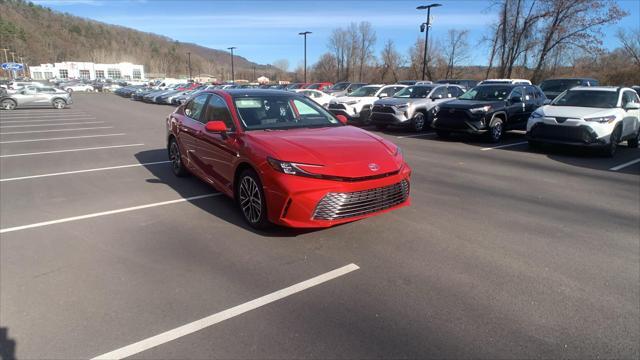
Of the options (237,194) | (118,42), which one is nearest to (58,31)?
(118,42)

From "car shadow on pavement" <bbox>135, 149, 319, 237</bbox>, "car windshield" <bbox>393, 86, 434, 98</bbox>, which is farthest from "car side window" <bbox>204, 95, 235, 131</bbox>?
"car windshield" <bbox>393, 86, 434, 98</bbox>

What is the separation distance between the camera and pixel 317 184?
3.82 metres

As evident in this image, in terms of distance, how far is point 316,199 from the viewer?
380 cm

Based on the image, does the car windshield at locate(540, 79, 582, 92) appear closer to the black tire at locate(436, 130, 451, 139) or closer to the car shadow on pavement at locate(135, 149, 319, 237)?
the black tire at locate(436, 130, 451, 139)

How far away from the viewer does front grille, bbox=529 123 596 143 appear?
8930 millimetres

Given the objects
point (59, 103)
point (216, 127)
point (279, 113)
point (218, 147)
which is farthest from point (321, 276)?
point (59, 103)

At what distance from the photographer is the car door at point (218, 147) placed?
479cm

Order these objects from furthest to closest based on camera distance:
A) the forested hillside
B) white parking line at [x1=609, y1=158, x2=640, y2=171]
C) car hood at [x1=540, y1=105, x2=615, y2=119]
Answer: the forested hillside
car hood at [x1=540, y1=105, x2=615, y2=119]
white parking line at [x1=609, y1=158, x2=640, y2=171]

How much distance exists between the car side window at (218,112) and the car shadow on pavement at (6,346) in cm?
300

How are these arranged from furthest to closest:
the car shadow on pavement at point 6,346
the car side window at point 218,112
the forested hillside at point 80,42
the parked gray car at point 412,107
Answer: the forested hillside at point 80,42 → the parked gray car at point 412,107 → the car side window at point 218,112 → the car shadow on pavement at point 6,346

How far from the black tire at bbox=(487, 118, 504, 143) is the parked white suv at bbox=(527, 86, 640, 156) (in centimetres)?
114

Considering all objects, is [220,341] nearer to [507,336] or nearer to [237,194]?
[507,336]

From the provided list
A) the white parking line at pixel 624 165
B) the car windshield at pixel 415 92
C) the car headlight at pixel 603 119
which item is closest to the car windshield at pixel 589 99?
the car headlight at pixel 603 119

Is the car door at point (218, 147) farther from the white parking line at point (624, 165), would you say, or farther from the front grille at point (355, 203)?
the white parking line at point (624, 165)
